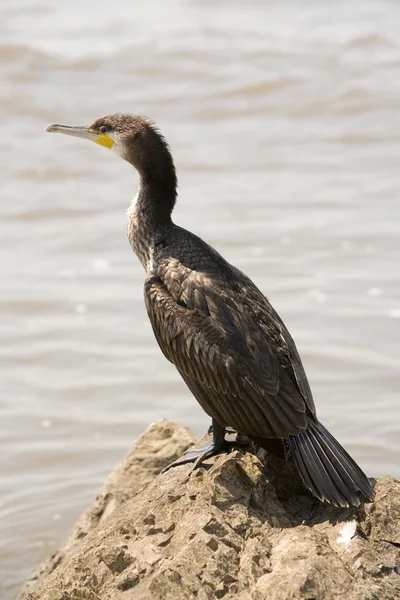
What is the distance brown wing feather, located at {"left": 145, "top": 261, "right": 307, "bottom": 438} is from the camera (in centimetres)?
506

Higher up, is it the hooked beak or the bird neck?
the hooked beak

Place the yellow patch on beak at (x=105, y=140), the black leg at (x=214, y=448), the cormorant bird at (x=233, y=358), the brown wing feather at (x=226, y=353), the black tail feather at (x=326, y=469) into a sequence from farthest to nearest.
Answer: the yellow patch on beak at (x=105, y=140)
the black leg at (x=214, y=448)
the brown wing feather at (x=226, y=353)
the cormorant bird at (x=233, y=358)
the black tail feather at (x=326, y=469)

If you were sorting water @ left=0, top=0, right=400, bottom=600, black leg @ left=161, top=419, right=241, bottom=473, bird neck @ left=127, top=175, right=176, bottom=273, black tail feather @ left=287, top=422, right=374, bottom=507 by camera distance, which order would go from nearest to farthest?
black tail feather @ left=287, top=422, right=374, bottom=507, black leg @ left=161, top=419, right=241, bottom=473, bird neck @ left=127, top=175, right=176, bottom=273, water @ left=0, top=0, right=400, bottom=600

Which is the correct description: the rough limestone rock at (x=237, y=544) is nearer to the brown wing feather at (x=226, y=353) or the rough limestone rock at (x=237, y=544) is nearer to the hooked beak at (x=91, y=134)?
the brown wing feather at (x=226, y=353)

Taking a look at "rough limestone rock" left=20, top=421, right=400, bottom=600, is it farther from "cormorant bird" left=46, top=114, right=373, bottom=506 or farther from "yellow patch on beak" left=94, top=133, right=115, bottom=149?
"yellow patch on beak" left=94, top=133, right=115, bottom=149

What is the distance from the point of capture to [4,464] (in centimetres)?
785

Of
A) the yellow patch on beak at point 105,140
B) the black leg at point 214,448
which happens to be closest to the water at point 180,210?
the black leg at point 214,448

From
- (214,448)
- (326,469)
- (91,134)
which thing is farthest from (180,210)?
(326,469)

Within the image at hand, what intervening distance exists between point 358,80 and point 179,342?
11.6 m

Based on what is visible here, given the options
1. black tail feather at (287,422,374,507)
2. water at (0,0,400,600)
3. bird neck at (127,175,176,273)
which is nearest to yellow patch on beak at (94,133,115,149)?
bird neck at (127,175,176,273)

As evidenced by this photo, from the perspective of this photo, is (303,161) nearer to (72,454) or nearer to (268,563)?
(72,454)

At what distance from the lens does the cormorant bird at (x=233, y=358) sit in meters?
4.91

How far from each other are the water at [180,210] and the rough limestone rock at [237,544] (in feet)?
6.84

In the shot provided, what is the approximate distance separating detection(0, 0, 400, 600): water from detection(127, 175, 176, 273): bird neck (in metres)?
2.07
